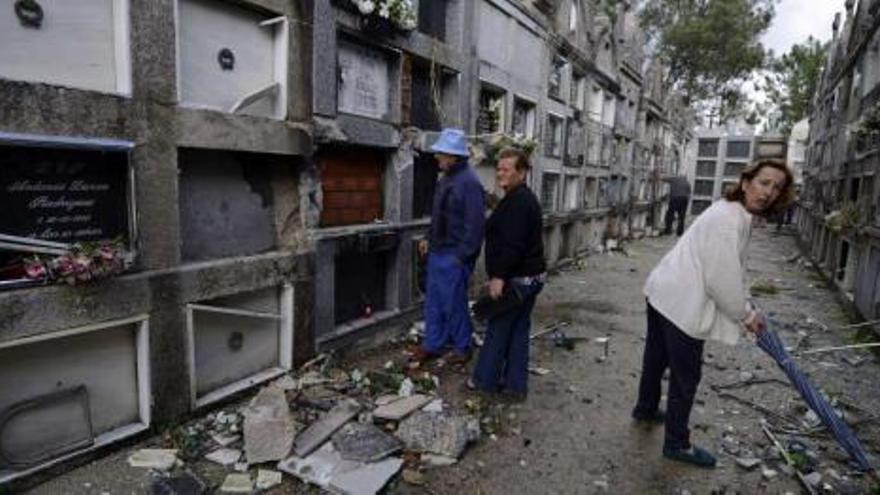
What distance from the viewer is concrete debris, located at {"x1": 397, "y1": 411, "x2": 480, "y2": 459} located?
11.2 ft

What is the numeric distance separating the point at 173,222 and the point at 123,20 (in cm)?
119

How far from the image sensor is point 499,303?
4.02 meters

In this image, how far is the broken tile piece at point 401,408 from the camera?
3770 millimetres

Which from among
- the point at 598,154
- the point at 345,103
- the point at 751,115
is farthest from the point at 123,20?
the point at 751,115

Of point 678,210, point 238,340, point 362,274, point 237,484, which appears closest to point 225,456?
point 237,484

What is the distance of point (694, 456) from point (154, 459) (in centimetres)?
329

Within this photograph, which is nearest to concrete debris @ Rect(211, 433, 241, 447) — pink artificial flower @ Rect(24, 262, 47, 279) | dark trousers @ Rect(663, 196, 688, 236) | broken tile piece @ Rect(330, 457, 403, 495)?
broken tile piece @ Rect(330, 457, 403, 495)

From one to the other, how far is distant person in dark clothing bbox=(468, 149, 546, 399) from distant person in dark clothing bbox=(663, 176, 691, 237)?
1475 centimetres

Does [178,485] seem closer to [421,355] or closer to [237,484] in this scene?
[237,484]

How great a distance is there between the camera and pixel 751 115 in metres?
35.6

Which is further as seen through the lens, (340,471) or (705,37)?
(705,37)

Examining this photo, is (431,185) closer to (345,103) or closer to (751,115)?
(345,103)

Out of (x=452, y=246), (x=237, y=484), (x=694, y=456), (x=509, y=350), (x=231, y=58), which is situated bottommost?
(x=237, y=484)

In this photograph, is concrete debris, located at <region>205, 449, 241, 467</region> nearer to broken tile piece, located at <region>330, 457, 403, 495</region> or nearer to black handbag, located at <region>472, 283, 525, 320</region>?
broken tile piece, located at <region>330, 457, 403, 495</region>
